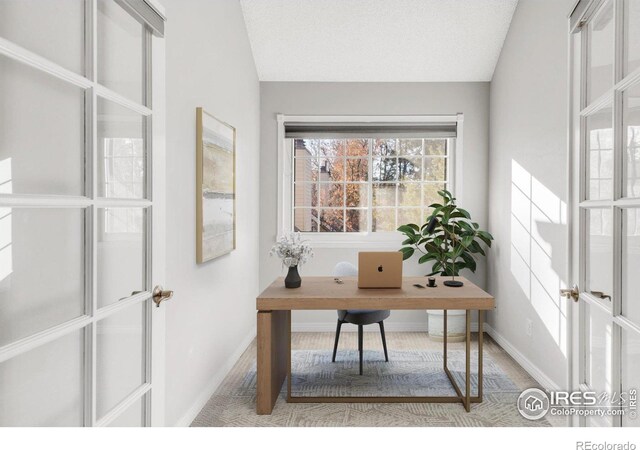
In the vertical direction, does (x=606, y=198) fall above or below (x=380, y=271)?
above

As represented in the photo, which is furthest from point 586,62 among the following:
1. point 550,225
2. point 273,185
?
point 273,185

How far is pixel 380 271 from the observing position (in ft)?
9.78

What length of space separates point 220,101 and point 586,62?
7.75ft

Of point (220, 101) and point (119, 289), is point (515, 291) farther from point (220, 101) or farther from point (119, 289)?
point (119, 289)

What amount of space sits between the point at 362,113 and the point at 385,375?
107 inches

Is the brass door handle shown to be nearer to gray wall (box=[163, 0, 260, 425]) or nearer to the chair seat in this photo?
the chair seat

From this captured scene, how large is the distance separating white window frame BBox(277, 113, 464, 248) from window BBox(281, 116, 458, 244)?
0.02 m

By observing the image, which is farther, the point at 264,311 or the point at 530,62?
the point at 530,62

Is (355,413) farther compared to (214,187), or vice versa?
(214,187)

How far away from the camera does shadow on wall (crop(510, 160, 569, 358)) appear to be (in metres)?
2.99

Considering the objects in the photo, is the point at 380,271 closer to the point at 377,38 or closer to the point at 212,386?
the point at 212,386

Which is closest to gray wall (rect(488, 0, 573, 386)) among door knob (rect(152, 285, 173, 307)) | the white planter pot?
the white planter pot

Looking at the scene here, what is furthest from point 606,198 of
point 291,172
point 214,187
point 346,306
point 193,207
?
point 291,172

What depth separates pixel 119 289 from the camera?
1481 millimetres
